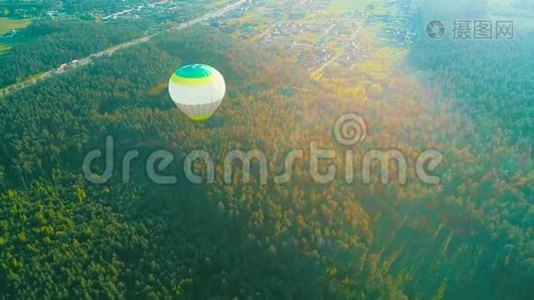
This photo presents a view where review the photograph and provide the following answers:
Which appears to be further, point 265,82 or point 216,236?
point 265,82

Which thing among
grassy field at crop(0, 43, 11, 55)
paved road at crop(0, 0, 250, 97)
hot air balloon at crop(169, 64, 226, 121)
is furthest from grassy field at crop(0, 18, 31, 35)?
hot air balloon at crop(169, 64, 226, 121)

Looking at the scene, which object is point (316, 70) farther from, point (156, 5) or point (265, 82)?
point (156, 5)

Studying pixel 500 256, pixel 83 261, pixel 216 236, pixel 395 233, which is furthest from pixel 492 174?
pixel 83 261

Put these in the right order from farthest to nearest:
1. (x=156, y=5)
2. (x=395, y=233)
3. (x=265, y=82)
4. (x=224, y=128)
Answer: (x=156, y=5)
(x=265, y=82)
(x=224, y=128)
(x=395, y=233)

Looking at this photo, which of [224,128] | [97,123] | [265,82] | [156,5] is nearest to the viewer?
[224,128]

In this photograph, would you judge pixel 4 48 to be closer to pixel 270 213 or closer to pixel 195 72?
pixel 195 72

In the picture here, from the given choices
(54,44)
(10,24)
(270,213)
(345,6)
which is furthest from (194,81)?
(345,6)

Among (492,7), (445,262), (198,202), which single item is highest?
(492,7)

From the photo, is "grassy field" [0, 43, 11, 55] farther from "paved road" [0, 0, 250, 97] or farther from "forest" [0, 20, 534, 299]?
"forest" [0, 20, 534, 299]
